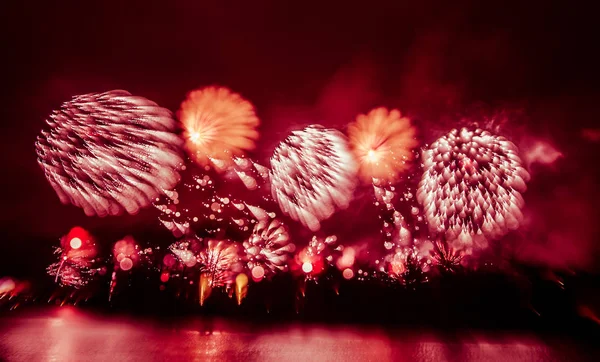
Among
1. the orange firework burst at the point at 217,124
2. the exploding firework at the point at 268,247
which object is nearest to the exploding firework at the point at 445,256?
the exploding firework at the point at 268,247

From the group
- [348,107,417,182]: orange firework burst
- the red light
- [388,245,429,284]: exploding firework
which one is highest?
A: [348,107,417,182]: orange firework burst

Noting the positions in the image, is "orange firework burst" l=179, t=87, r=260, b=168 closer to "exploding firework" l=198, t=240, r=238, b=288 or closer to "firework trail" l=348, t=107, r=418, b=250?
"exploding firework" l=198, t=240, r=238, b=288

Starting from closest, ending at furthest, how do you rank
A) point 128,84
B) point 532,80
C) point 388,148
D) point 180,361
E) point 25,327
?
point 180,361, point 25,327, point 128,84, point 532,80, point 388,148

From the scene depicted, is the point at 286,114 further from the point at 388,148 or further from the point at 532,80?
the point at 532,80

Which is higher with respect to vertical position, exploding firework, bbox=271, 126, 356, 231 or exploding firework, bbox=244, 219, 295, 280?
exploding firework, bbox=271, 126, 356, 231

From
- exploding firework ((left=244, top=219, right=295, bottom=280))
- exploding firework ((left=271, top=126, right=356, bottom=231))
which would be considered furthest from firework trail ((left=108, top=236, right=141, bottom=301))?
exploding firework ((left=271, top=126, right=356, bottom=231))

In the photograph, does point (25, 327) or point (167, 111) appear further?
point (167, 111)

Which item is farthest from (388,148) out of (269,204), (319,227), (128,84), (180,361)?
(180,361)
